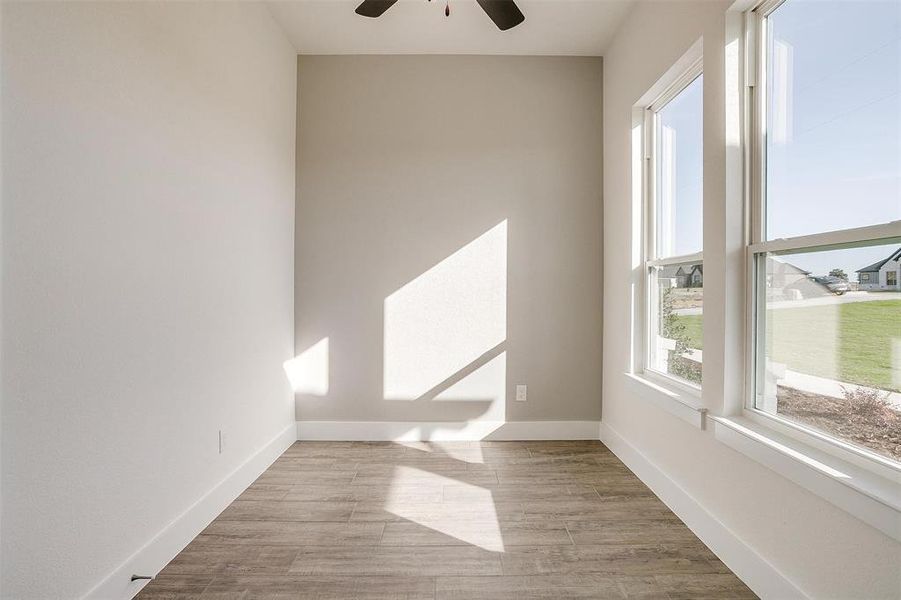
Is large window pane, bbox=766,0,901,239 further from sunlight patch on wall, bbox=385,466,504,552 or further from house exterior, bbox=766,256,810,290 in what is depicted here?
sunlight patch on wall, bbox=385,466,504,552

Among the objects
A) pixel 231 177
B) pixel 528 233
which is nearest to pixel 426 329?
pixel 528 233

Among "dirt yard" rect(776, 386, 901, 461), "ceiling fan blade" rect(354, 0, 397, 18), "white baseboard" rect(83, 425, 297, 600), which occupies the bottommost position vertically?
"white baseboard" rect(83, 425, 297, 600)

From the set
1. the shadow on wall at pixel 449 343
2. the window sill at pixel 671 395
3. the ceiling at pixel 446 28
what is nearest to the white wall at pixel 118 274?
the ceiling at pixel 446 28

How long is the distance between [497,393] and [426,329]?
0.70 metres

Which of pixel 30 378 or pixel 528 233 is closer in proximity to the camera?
pixel 30 378

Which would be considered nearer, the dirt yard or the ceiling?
the dirt yard

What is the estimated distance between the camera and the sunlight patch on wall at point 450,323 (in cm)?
353

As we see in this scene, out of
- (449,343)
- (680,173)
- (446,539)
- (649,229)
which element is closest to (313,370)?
(449,343)

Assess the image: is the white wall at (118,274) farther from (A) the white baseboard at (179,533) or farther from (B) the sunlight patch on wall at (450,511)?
(B) the sunlight patch on wall at (450,511)

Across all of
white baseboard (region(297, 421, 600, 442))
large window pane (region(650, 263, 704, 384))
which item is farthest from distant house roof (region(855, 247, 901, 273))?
white baseboard (region(297, 421, 600, 442))

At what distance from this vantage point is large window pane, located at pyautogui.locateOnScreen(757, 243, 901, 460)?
1387 mm

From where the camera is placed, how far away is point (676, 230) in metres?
2.68

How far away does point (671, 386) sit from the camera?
2.62m

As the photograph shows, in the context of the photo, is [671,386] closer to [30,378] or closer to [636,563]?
[636,563]
